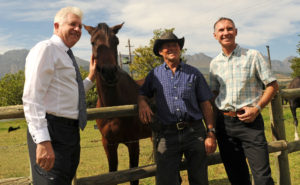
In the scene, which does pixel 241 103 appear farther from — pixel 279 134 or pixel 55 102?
pixel 55 102

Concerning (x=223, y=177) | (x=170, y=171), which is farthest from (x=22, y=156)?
(x=170, y=171)

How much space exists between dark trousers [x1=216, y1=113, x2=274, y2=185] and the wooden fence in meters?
0.49

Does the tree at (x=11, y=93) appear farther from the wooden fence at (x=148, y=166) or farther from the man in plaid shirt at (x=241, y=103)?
the man in plaid shirt at (x=241, y=103)

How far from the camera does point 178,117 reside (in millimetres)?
2635

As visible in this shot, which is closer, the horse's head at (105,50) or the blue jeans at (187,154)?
the blue jeans at (187,154)

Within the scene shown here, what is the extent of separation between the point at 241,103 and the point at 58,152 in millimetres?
2049

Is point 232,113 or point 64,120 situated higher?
point 64,120

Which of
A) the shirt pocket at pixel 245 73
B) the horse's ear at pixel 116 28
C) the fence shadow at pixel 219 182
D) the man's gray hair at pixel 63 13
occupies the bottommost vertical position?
the fence shadow at pixel 219 182

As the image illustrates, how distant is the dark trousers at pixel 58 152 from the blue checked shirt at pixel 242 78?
183cm

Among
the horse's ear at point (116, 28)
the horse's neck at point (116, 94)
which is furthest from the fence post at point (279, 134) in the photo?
the horse's ear at point (116, 28)

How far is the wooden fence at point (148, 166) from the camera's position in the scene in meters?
2.85

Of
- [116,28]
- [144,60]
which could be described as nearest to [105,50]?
[116,28]

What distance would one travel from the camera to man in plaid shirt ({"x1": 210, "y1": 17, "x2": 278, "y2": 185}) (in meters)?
2.77

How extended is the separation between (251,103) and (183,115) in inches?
33.0
